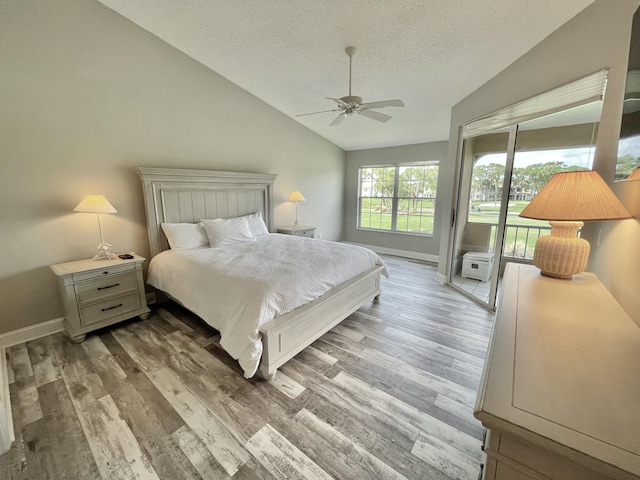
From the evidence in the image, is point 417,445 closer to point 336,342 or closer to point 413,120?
point 336,342

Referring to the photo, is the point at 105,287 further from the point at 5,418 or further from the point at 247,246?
the point at 247,246

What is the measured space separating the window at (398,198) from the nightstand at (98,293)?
4.80 m

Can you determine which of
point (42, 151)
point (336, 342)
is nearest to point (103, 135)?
point (42, 151)

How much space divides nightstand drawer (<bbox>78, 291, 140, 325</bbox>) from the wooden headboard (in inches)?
25.3

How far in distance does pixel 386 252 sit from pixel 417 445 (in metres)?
4.74

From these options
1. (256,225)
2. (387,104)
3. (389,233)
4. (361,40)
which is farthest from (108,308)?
(389,233)

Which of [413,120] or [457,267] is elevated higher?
[413,120]

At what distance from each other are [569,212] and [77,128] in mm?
4200

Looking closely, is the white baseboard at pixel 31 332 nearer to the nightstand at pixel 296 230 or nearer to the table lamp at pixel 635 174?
the nightstand at pixel 296 230

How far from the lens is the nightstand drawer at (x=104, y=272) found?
2.48 m

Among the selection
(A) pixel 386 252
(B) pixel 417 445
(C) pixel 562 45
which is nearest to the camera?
(B) pixel 417 445

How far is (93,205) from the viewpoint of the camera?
258 centimetres

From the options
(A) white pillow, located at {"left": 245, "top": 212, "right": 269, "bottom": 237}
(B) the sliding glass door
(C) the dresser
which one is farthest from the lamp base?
(A) white pillow, located at {"left": 245, "top": 212, "right": 269, "bottom": 237}

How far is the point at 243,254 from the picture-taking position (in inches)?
115
